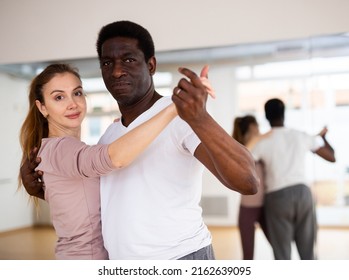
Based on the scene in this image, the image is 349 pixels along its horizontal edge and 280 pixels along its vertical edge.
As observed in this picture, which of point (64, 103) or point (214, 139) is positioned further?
point (64, 103)

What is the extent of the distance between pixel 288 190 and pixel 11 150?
5.47 ft

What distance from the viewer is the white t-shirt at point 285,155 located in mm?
2730

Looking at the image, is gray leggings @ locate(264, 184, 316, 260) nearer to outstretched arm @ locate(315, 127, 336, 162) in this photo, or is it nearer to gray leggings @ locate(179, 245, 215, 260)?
outstretched arm @ locate(315, 127, 336, 162)

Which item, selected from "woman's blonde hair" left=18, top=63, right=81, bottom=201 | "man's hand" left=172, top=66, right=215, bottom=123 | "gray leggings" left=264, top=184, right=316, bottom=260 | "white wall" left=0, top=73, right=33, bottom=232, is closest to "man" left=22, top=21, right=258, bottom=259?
"man's hand" left=172, top=66, right=215, bottom=123

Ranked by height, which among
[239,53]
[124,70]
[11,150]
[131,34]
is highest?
[239,53]

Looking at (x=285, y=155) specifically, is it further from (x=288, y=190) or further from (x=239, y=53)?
(x=239, y=53)

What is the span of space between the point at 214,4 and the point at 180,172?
139 cm

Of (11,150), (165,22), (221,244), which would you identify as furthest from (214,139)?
(221,244)

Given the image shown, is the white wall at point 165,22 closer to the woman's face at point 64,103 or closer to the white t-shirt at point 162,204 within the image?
the woman's face at point 64,103

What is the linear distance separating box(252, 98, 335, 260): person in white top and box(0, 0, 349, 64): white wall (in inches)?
28.5

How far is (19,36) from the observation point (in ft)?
7.73

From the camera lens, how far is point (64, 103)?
144 centimetres

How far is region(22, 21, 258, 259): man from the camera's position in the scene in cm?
114
